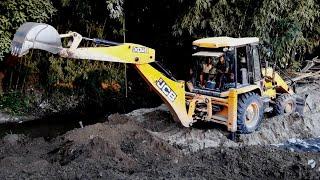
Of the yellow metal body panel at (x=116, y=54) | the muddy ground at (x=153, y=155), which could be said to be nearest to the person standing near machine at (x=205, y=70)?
the muddy ground at (x=153, y=155)

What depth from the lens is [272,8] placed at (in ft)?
35.4

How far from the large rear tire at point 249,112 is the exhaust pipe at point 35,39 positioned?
343cm

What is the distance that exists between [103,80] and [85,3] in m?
2.54

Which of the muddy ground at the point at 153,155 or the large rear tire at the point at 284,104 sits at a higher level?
the large rear tire at the point at 284,104

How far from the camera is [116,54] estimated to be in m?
6.90

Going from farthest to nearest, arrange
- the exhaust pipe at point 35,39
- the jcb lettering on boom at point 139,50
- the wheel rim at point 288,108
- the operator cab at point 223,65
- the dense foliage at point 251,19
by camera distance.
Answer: the dense foliage at point 251,19 < the wheel rim at point 288,108 < the operator cab at point 223,65 < the jcb lettering on boom at point 139,50 < the exhaust pipe at point 35,39

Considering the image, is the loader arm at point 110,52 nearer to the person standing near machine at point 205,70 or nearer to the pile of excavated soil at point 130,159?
the person standing near machine at point 205,70

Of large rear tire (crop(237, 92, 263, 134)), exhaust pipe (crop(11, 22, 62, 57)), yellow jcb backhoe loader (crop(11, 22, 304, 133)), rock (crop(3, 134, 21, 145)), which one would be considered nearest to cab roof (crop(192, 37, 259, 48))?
yellow jcb backhoe loader (crop(11, 22, 304, 133))

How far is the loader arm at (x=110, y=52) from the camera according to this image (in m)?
6.09

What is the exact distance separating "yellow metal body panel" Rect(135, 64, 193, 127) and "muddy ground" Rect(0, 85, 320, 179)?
30 centimetres

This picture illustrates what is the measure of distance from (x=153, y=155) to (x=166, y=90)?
1.28 metres

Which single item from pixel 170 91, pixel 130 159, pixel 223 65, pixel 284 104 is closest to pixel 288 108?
pixel 284 104

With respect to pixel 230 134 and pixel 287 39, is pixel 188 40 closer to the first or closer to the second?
pixel 287 39

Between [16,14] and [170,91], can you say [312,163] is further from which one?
[16,14]
